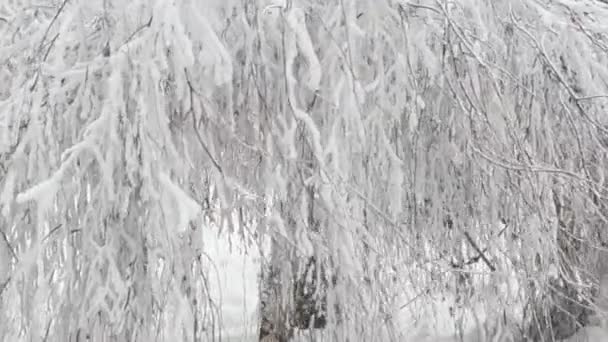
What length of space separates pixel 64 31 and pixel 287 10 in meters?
0.90

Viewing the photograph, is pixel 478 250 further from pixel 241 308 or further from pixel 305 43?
Result: pixel 241 308

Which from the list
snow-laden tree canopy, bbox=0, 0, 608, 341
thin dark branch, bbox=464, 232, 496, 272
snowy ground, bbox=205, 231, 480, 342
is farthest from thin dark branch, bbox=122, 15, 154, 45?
snowy ground, bbox=205, 231, 480, 342

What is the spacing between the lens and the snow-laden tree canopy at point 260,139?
7.11 feet

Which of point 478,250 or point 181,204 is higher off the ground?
point 181,204

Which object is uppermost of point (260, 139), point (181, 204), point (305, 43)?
point (305, 43)

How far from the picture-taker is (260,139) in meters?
2.61

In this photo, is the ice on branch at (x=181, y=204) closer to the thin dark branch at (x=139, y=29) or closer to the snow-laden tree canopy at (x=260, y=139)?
the snow-laden tree canopy at (x=260, y=139)

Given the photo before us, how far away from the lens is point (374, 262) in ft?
8.28

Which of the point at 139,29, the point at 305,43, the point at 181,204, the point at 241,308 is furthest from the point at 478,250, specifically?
the point at 241,308

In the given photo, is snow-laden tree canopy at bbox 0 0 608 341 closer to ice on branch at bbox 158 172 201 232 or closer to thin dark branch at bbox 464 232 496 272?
ice on branch at bbox 158 172 201 232

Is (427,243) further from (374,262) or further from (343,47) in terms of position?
(343,47)

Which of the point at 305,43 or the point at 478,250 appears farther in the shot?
the point at 478,250

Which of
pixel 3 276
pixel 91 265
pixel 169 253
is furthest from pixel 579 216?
pixel 3 276

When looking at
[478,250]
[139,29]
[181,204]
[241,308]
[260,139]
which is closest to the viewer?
[181,204]
